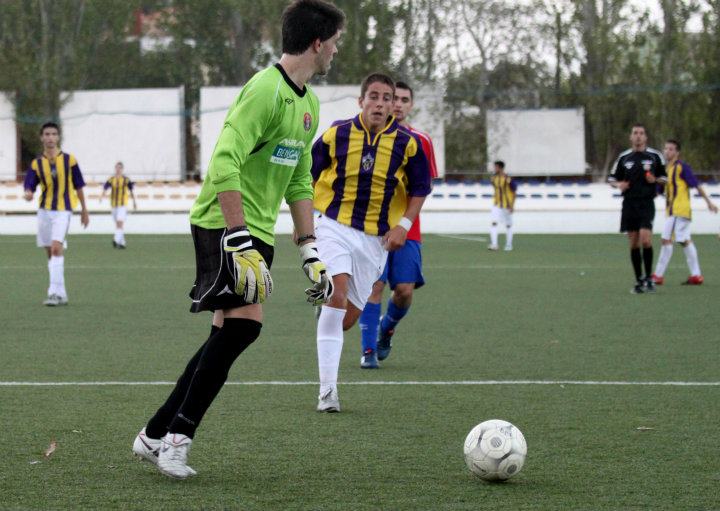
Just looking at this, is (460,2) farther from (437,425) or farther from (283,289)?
(437,425)

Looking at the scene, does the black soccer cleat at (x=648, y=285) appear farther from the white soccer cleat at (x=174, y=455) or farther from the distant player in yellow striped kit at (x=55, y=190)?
the white soccer cleat at (x=174, y=455)

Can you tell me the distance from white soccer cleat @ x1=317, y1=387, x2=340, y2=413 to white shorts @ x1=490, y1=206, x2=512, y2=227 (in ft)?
60.5

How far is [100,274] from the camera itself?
17703 millimetres

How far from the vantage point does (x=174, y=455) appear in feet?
16.1

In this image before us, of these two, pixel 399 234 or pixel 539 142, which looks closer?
pixel 399 234

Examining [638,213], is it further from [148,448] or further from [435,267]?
[148,448]

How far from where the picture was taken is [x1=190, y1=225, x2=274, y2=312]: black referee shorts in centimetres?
482

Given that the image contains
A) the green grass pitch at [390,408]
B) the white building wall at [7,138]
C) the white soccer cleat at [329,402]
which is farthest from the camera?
the white building wall at [7,138]

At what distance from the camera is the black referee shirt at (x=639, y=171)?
14773 mm

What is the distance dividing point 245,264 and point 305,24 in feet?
3.33

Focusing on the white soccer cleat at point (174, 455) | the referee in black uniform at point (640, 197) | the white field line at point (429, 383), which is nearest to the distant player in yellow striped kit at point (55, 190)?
the white field line at point (429, 383)

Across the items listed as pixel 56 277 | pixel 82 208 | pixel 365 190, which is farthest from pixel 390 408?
pixel 82 208

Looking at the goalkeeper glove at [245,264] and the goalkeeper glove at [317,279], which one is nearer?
the goalkeeper glove at [245,264]

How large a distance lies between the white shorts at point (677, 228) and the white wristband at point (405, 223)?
938cm
